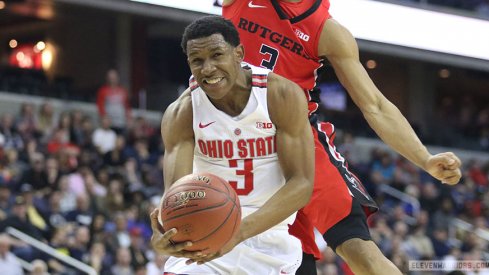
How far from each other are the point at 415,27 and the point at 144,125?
491 centimetres

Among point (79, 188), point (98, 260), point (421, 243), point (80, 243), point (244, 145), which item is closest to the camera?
point (244, 145)

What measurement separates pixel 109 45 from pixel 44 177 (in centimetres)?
826

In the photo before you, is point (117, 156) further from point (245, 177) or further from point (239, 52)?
point (239, 52)

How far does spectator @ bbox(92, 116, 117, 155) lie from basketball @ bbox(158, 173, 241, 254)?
9.40 metres

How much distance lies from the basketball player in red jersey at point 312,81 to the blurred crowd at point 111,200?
4.66 metres

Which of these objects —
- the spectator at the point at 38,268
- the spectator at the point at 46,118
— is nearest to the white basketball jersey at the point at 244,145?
the spectator at the point at 38,268

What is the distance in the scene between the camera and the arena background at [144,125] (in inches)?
436

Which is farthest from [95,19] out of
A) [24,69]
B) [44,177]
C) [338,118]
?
[44,177]

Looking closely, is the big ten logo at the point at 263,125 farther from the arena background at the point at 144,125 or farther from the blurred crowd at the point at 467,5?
Answer: the blurred crowd at the point at 467,5

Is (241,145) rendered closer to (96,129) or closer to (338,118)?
(96,129)

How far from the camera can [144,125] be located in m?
15.2

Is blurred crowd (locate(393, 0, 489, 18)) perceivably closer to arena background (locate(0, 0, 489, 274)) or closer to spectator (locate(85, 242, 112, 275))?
arena background (locate(0, 0, 489, 274))

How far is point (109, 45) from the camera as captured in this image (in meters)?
19.5

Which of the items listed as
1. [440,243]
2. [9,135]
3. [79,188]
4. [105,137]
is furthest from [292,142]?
[440,243]
